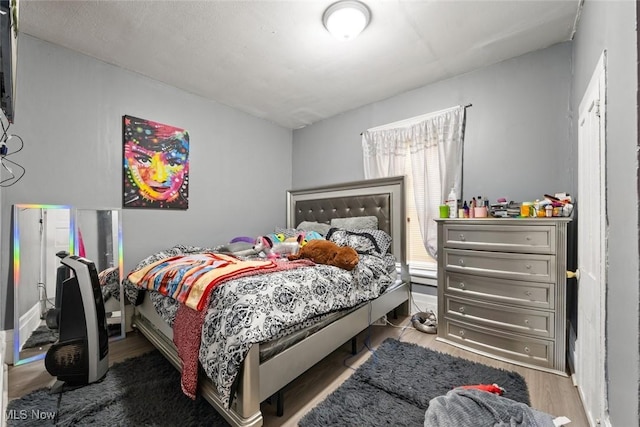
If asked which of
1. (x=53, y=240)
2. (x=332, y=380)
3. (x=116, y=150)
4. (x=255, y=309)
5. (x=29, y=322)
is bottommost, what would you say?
(x=332, y=380)

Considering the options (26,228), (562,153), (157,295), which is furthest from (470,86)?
(26,228)

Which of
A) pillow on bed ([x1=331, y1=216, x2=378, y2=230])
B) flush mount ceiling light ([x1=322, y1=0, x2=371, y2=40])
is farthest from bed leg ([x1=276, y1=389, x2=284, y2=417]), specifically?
flush mount ceiling light ([x1=322, y1=0, x2=371, y2=40])

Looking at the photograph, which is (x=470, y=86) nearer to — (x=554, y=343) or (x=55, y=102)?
(x=554, y=343)

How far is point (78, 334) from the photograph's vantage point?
169cm

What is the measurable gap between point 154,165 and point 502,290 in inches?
134

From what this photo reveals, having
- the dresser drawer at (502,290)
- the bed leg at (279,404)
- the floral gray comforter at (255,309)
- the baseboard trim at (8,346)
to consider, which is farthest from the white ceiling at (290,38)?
the bed leg at (279,404)

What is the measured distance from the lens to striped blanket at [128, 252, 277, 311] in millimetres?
1440

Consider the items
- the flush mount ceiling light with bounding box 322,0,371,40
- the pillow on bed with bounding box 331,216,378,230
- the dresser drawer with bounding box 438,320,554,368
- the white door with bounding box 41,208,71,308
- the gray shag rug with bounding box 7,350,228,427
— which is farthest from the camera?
the pillow on bed with bounding box 331,216,378,230

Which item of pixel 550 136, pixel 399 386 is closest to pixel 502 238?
pixel 550 136

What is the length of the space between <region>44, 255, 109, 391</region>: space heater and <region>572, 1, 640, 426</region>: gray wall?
2618 millimetres

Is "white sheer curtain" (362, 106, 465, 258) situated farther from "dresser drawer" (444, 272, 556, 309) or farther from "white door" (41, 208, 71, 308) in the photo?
"white door" (41, 208, 71, 308)

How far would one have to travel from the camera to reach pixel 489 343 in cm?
207

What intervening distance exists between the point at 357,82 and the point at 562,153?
2.00 m

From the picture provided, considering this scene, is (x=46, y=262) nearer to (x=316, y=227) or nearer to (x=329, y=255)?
(x=329, y=255)
